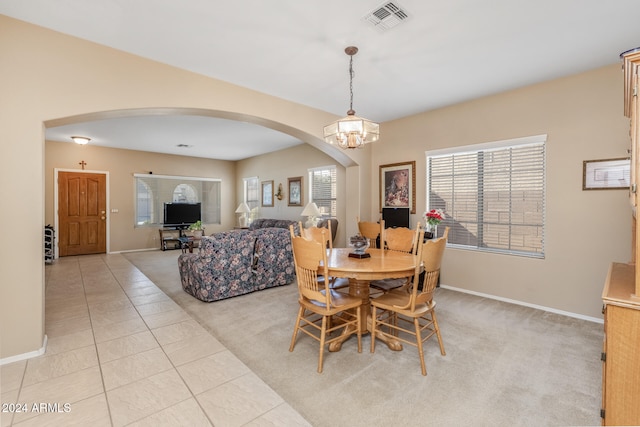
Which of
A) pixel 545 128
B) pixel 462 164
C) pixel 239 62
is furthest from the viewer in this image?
pixel 462 164

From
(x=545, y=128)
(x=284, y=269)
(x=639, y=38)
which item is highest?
(x=639, y=38)

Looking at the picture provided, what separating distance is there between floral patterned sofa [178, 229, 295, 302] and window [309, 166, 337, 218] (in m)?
2.24

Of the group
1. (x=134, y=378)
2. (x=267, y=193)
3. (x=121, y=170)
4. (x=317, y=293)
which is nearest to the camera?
(x=134, y=378)

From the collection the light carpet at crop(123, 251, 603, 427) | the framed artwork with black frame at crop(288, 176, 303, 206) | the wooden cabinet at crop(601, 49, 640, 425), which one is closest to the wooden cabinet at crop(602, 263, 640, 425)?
the wooden cabinet at crop(601, 49, 640, 425)

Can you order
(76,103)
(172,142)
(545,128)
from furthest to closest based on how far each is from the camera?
1. (172,142)
2. (545,128)
3. (76,103)

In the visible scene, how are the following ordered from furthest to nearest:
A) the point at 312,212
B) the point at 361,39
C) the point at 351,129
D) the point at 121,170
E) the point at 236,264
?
the point at 121,170 → the point at 312,212 → the point at 236,264 → the point at 351,129 → the point at 361,39

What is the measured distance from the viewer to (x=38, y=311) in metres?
2.40

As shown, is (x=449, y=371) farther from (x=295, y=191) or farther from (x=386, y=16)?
(x=295, y=191)

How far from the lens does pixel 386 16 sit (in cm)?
228

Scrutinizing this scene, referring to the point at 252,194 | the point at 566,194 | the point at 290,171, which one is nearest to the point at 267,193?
the point at 252,194

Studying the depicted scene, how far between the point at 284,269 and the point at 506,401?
3195 millimetres

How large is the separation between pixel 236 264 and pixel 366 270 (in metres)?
2.28

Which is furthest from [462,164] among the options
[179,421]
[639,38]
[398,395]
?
[179,421]

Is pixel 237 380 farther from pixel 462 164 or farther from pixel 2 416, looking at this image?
pixel 462 164
